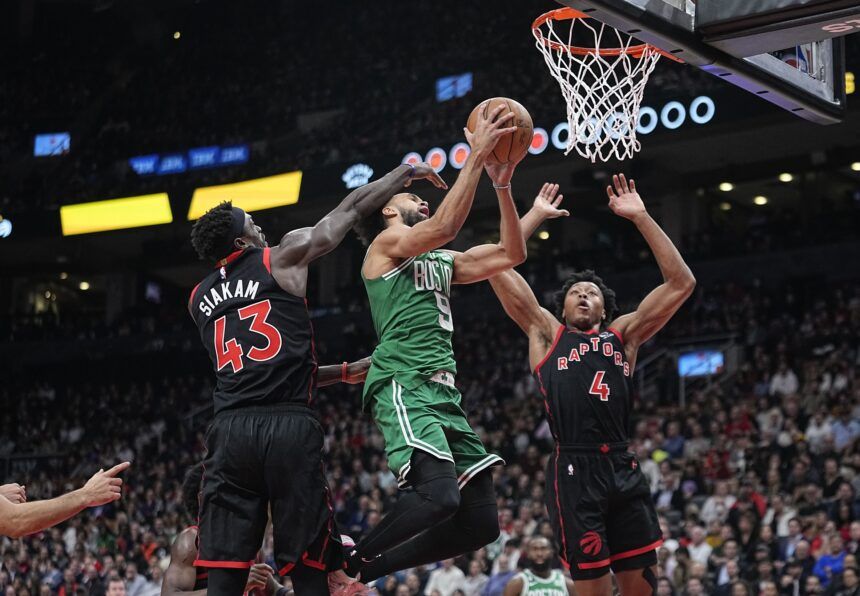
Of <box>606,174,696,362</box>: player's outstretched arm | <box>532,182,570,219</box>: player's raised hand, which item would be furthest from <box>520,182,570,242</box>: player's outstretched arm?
<box>606,174,696,362</box>: player's outstretched arm

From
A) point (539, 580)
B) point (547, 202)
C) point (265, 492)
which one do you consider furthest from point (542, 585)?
point (265, 492)

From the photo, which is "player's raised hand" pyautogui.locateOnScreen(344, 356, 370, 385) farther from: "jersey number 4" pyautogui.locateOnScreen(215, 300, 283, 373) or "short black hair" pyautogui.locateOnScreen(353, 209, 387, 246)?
"jersey number 4" pyautogui.locateOnScreen(215, 300, 283, 373)

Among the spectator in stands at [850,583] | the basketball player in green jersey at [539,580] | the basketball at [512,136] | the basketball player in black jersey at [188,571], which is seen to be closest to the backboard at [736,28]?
the basketball at [512,136]

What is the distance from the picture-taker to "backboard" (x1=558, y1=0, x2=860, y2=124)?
239 inches

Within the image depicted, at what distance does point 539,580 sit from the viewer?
9945 millimetres

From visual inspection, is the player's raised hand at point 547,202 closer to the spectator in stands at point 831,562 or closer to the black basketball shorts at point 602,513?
the black basketball shorts at point 602,513

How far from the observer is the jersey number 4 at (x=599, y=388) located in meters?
6.67

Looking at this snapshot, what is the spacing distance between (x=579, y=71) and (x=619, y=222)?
18.6 meters

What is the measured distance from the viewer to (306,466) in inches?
211

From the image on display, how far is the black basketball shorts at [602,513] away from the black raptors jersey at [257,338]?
1.71 meters

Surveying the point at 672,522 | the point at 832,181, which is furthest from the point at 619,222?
the point at 672,522

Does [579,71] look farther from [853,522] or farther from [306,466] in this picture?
[853,522]

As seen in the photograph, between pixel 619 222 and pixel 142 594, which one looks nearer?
pixel 142 594

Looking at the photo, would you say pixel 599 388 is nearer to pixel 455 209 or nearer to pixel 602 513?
pixel 602 513
